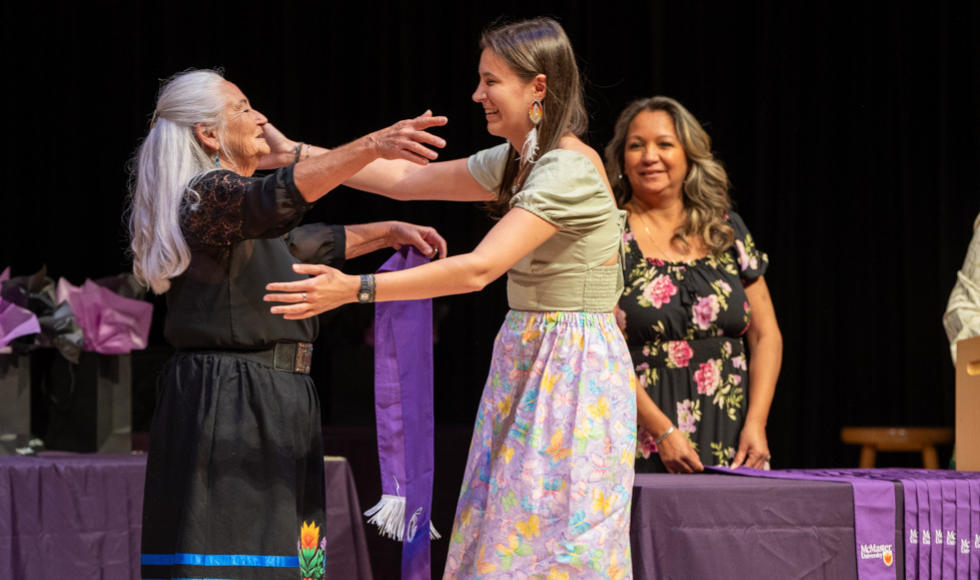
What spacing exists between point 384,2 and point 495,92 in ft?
9.85

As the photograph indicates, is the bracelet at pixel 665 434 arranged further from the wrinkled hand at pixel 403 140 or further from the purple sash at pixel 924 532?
the wrinkled hand at pixel 403 140

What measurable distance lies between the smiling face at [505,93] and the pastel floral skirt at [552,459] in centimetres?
39

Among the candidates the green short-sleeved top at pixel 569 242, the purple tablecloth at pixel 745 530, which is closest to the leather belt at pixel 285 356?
the green short-sleeved top at pixel 569 242

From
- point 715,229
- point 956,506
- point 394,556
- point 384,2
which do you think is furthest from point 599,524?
point 384,2

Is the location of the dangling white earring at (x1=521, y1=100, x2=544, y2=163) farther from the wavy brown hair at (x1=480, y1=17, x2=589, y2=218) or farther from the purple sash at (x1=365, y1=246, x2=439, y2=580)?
the purple sash at (x1=365, y1=246, x2=439, y2=580)

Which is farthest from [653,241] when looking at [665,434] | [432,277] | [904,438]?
[904,438]

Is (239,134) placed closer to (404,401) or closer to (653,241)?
(404,401)

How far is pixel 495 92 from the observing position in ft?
6.12

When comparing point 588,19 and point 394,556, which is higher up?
point 588,19

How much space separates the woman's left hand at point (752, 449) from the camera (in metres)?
2.51

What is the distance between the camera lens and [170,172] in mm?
1812

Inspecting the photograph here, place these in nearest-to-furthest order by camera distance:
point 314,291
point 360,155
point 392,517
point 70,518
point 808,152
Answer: point 314,291 → point 360,155 → point 392,517 → point 70,518 → point 808,152

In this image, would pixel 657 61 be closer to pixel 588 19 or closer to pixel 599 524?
pixel 588 19

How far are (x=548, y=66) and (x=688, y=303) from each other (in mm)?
904
